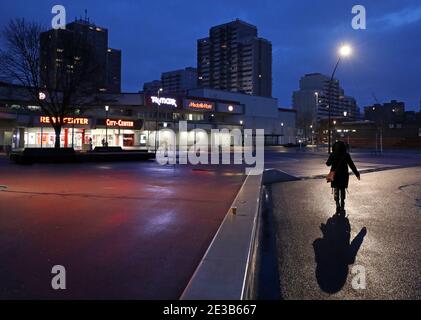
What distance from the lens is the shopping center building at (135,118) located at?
46.9 meters

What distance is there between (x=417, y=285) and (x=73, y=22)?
34346 millimetres

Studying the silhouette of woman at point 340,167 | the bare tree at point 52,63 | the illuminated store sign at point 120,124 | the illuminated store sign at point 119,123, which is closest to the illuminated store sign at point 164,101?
the illuminated store sign at point 120,124

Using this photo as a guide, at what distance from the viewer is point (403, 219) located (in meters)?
8.51

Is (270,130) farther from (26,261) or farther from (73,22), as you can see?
(26,261)

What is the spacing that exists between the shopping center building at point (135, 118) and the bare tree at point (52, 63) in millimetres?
1911

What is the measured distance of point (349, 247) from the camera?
6273 millimetres

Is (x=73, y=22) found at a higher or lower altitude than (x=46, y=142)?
higher

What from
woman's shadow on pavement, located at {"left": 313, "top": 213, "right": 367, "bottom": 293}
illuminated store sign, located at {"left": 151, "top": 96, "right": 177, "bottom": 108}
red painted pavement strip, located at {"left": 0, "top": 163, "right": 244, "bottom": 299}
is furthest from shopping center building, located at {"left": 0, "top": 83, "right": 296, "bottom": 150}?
woman's shadow on pavement, located at {"left": 313, "top": 213, "right": 367, "bottom": 293}

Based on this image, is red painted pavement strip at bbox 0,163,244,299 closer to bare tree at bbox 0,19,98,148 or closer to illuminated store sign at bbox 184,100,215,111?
bare tree at bbox 0,19,98,148

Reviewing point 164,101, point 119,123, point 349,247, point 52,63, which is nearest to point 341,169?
point 349,247

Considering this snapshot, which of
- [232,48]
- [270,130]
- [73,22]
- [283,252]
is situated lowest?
[283,252]

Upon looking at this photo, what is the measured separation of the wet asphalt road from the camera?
14.7 feet
